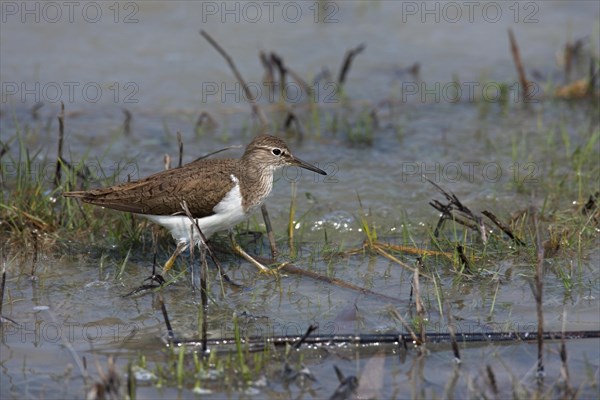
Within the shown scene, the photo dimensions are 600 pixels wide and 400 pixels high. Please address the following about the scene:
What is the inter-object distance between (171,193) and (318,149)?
121 inches

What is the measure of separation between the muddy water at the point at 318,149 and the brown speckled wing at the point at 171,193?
0.45 meters

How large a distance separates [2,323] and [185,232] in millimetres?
1447

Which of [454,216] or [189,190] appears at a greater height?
[189,190]

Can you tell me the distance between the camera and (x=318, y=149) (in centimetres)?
978

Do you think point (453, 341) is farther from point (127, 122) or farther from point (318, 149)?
point (127, 122)

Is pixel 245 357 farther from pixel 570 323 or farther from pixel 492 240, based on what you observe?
pixel 492 240

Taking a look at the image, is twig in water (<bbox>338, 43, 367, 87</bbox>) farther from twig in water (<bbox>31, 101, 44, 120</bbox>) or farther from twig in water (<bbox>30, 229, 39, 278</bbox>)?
twig in water (<bbox>30, 229, 39, 278</bbox>)

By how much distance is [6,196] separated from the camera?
794cm

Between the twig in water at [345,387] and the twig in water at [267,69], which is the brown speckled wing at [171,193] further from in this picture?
the twig in water at [267,69]

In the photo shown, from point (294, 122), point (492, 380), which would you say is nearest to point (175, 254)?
point (492, 380)

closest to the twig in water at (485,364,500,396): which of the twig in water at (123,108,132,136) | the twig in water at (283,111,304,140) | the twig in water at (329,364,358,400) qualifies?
the twig in water at (329,364,358,400)

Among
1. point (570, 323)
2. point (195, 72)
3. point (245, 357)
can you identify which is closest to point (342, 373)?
point (245, 357)

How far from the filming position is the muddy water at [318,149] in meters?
5.84

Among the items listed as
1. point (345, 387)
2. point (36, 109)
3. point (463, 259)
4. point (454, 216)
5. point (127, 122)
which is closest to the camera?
point (345, 387)
